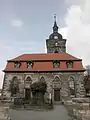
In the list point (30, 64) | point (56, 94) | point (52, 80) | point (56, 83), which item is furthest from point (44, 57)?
point (56, 94)

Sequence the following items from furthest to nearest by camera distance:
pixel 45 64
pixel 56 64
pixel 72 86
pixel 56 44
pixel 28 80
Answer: pixel 56 44 < pixel 45 64 < pixel 56 64 < pixel 28 80 < pixel 72 86

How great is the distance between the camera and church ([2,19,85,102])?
37062 millimetres

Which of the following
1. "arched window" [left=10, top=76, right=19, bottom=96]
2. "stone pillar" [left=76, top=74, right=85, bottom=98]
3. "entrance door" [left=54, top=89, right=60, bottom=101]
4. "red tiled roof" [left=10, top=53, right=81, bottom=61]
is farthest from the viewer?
"red tiled roof" [left=10, top=53, right=81, bottom=61]

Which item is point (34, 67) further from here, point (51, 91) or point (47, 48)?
point (47, 48)

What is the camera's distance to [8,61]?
40.3 metres

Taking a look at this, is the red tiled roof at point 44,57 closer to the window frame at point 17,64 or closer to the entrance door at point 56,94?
the window frame at point 17,64

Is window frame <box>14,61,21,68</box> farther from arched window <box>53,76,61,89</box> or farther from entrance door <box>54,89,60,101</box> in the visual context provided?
entrance door <box>54,89,60,101</box>

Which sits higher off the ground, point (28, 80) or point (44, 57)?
point (44, 57)

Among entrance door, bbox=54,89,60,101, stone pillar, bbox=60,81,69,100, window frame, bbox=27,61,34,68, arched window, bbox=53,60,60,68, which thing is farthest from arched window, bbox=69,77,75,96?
window frame, bbox=27,61,34,68

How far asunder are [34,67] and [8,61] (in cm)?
508

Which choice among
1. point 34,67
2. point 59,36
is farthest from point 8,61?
point 59,36

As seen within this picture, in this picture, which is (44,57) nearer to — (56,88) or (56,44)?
(56,88)

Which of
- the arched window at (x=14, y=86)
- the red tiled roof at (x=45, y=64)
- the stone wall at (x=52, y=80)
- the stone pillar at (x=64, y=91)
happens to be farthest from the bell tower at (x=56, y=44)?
the arched window at (x=14, y=86)

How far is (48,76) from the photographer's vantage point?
3806cm
